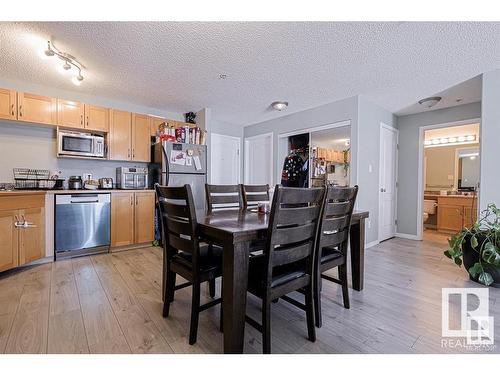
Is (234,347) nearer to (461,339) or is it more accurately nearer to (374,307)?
(374,307)

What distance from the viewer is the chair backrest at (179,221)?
1420 millimetres

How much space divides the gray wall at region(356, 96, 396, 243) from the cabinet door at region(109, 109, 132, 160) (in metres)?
3.44

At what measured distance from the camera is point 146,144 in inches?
151

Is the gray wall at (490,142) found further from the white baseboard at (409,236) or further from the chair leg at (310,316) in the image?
the chair leg at (310,316)

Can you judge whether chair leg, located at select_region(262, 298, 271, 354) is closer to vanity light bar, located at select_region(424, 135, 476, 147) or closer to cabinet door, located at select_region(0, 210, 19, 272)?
cabinet door, located at select_region(0, 210, 19, 272)

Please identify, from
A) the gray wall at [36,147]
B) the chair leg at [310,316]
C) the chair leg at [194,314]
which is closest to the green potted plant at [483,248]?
the chair leg at [310,316]

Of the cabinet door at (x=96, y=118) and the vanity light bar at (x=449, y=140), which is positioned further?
the vanity light bar at (x=449, y=140)

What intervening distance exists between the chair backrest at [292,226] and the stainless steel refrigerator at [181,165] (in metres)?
2.59

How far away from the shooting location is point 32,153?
3.25 metres

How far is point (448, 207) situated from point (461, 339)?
4474 mm

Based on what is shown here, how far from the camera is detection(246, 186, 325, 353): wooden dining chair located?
129 cm

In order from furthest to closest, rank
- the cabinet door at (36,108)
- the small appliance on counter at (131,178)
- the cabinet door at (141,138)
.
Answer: the cabinet door at (141,138) < the small appliance on counter at (131,178) < the cabinet door at (36,108)
